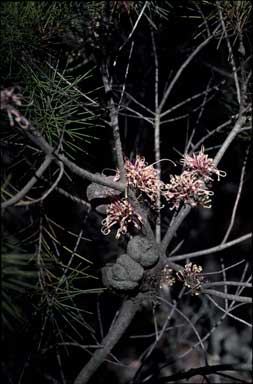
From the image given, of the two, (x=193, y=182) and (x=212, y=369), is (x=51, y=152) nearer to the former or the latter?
(x=193, y=182)

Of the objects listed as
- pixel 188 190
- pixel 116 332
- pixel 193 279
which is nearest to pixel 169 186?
pixel 188 190

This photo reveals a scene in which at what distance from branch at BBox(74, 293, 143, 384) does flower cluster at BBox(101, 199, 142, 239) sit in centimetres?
12

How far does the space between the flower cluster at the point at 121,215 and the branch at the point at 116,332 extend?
124 mm

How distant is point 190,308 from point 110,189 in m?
0.84

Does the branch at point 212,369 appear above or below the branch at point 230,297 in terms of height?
below

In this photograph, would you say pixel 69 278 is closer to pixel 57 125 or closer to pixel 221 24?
pixel 57 125

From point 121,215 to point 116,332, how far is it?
0.21m

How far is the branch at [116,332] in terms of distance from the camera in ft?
2.63

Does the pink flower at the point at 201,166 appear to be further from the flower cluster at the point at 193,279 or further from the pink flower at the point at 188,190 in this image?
the flower cluster at the point at 193,279

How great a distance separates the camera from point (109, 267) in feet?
2.53

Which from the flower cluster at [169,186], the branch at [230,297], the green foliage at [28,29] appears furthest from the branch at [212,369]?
the green foliage at [28,29]

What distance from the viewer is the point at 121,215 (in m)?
Result: 0.72

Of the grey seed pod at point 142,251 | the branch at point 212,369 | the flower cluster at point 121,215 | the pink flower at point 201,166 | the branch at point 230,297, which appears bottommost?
the branch at point 212,369

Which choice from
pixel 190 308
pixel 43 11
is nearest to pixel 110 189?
pixel 43 11
